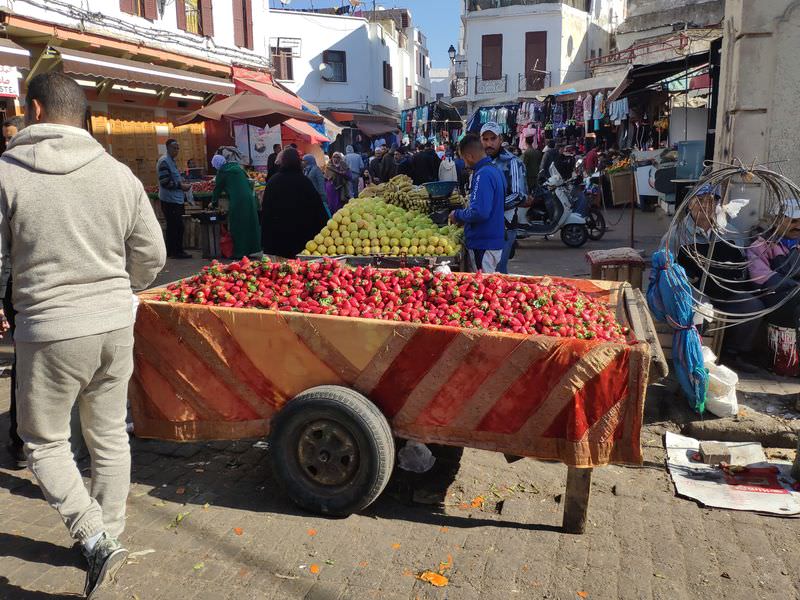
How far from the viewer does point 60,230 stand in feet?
9.05

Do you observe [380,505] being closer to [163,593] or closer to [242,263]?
[163,593]

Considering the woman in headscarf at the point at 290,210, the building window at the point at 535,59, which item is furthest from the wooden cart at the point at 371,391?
the building window at the point at 535,59

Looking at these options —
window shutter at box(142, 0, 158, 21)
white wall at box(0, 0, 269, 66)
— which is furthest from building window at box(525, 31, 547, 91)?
window shutter at box(142, 0, 158, 21)

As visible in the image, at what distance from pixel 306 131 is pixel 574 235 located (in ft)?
34.4

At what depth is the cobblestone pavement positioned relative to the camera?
3.13 meters

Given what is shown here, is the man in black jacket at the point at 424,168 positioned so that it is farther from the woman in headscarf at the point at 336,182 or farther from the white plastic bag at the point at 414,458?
the white plastic bag at the point at 414,458

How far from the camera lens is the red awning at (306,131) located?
19.7 meters

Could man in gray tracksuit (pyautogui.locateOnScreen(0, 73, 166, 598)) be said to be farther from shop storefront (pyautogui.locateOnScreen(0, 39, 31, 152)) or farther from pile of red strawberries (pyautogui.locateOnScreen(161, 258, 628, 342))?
shop storefront (pyautogui.locateOnScreen(0, 39, 31, 152))

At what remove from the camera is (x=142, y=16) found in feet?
55.6

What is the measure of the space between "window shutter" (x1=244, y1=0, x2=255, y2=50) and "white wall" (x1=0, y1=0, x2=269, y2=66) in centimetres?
30

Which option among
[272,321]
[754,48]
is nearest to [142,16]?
[754,48]

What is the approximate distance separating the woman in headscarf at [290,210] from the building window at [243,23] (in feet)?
51.4

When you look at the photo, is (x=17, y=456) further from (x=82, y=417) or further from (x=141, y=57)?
(x=141, y=57)

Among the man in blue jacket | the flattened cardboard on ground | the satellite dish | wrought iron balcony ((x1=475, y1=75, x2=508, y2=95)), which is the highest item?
the satellite dish
